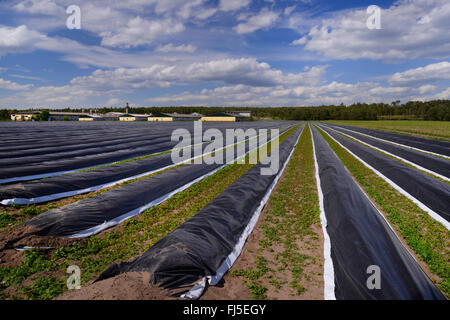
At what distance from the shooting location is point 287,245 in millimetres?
4961

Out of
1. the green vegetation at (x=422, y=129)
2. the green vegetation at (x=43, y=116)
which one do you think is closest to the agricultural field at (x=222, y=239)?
the green vegetation at (x=422, y=129)

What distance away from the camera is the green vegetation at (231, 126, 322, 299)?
150 inches

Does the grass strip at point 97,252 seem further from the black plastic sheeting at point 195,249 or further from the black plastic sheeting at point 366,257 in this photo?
the black plastic sheeting at point 366,257

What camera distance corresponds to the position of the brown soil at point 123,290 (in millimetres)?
3113

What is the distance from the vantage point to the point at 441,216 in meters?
6.22

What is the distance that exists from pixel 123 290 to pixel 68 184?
5.89 meters

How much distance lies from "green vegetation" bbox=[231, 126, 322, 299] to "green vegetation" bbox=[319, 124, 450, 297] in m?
1.84

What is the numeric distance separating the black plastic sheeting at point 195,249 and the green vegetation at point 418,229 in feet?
11.4

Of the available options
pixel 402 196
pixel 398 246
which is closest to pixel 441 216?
pixel 402 196

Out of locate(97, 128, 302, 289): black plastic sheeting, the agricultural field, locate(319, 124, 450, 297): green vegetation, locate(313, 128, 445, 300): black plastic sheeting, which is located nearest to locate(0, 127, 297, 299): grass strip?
the agricultural field
